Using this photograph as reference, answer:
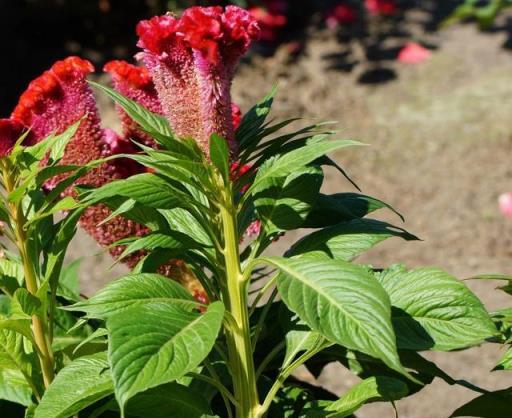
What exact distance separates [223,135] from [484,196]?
359cm

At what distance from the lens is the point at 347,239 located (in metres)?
1.30

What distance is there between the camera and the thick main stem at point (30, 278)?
4.45 ft

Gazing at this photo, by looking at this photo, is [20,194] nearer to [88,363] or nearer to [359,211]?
[88,363]

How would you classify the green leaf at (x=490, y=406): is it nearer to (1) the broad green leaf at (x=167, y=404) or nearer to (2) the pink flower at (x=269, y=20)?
(1) the broad green leaf at (x=167, y=404)

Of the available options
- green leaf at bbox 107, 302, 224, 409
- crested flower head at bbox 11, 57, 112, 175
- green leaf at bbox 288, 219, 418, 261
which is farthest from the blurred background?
green leaf at bbox 107, 302, 224, 409

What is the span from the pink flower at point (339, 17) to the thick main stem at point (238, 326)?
5536mm

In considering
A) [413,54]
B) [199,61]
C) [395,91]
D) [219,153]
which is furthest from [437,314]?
[413,54]

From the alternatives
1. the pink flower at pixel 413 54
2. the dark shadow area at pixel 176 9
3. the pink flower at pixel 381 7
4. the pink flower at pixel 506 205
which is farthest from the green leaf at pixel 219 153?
the pink flower at pixel 381 7

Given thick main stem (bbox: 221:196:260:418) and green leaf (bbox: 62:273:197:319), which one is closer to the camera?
green leaf (bbox: 62:273:197:319)

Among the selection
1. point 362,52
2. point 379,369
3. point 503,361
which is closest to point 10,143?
point 379,369

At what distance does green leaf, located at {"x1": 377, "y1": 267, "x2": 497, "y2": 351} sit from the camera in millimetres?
1200

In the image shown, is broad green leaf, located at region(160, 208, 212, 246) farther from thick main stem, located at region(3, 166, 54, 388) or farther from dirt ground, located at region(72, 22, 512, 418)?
dirt ground, located at region(72, 22, 512, 418)

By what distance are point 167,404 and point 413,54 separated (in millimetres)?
5156

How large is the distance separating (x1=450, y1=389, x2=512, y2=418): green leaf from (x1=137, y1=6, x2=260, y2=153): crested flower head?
56cm
